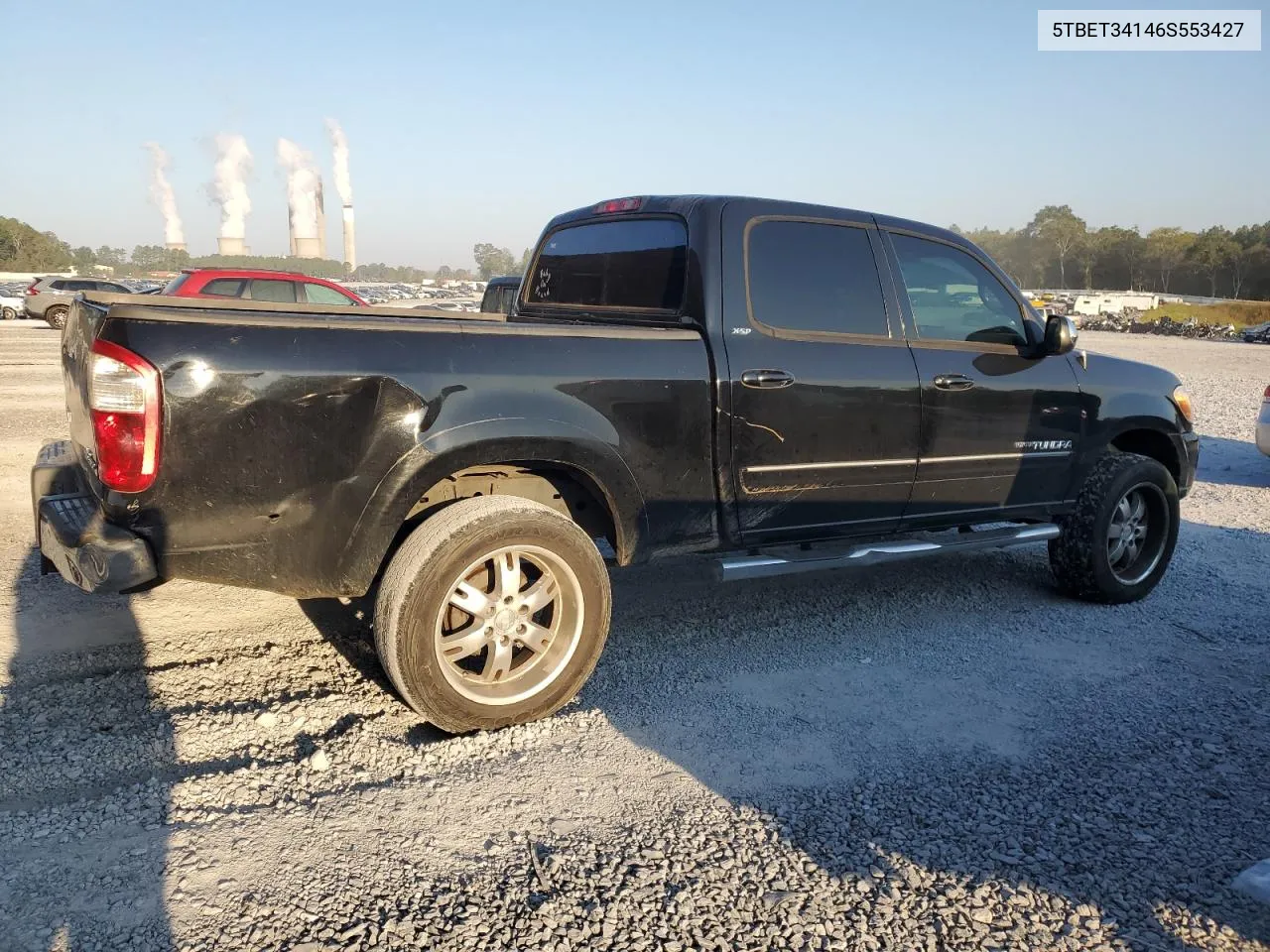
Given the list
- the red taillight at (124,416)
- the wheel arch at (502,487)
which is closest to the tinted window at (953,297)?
the wheel arch at (502,487)

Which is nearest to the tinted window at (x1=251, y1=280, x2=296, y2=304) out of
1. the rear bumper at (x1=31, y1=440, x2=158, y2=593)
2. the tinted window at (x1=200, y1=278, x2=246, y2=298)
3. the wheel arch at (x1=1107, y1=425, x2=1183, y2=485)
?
the tinted window at (x1=200, y1=278, x2=246, y2=298)

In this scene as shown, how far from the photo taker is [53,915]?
2311mm

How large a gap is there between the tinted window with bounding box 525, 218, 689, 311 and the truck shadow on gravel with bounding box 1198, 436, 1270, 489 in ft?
23.8

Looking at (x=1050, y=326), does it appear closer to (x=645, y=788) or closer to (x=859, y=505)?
(x=859, y=505)

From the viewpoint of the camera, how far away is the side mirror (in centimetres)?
471

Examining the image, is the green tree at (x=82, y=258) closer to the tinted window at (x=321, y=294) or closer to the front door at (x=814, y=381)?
the tinted window at (x=321, y=294)

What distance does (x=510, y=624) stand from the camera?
3467 millimetres

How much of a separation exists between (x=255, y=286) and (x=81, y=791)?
40.9 feet

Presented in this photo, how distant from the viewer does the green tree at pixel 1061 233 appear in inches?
4119

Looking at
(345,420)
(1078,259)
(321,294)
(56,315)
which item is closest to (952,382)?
(345,420)

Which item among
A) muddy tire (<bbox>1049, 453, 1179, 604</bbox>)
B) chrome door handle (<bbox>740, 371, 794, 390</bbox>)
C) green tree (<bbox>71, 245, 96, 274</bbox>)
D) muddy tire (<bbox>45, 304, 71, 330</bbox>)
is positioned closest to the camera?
chrome door handle (<bbox>740, 371, 794, 390</bbox>)

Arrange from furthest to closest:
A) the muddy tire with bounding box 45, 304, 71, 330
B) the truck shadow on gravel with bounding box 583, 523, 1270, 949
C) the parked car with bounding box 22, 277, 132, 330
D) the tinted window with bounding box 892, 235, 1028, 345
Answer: the parked car with bounding box 22, 277, 132, 330
the muddy tire with bounding box 45, 304, 71, 330
the tinted window with bounding box 892, 235, 1028, 345
the truck shadow on gravel with bounding box 583, 523, 1270, 949

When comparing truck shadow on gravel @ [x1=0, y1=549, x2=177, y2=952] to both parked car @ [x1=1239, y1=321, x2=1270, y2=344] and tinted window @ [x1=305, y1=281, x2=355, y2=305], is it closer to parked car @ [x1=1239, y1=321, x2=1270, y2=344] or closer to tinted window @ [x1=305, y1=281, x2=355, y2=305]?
tinted window @ [x1=305, y1=281, x2=355, y2=305]

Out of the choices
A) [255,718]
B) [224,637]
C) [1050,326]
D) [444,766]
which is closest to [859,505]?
[1050,326]
